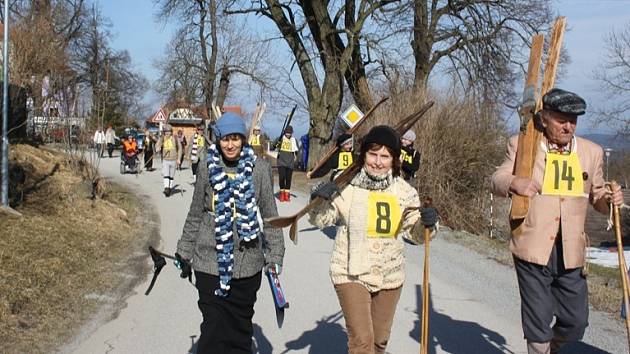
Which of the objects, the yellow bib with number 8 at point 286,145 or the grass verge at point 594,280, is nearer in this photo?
the grass verge at point 594,280

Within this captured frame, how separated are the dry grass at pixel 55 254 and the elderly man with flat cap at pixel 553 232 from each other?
399 centimetres

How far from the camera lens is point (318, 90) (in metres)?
28.3

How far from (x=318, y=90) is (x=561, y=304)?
24.0 meters

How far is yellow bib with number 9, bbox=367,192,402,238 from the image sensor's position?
15.1 feet

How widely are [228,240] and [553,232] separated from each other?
211 centimetres

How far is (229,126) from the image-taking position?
4.79m

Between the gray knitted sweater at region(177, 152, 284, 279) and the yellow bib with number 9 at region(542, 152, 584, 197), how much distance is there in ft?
6.04

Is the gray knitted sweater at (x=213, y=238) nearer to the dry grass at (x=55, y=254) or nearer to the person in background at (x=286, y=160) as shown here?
the dry grass at (x=55, y=254)

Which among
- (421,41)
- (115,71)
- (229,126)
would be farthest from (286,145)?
(115,71)

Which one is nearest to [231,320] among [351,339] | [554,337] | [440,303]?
[351,339]

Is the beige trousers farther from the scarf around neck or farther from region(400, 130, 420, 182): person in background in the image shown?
region(400, 130, 420, 182): person in background

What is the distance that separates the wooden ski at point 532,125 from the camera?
467cm

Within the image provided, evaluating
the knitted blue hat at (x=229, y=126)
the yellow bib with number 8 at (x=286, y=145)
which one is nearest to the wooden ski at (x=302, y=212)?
the knitted blue hat at (x=229, y=126)

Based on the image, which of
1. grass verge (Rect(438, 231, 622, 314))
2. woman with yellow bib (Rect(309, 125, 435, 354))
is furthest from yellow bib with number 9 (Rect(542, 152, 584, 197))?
grass verge (Rect(438, 231, 622, 314))
